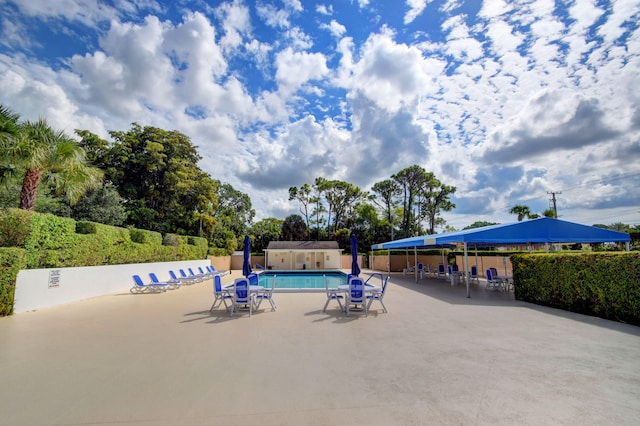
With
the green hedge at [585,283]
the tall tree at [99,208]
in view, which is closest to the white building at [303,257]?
the tall tree at [99,208]

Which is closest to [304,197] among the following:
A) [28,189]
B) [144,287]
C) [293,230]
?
[293,230]

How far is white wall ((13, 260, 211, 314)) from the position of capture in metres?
7.94

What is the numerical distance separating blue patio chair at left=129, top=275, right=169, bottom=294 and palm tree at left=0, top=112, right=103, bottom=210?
368cm

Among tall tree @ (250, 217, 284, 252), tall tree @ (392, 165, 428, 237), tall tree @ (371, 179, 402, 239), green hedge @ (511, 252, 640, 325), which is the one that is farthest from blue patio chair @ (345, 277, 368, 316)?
tall tree @ (371, 179, 402, 239)

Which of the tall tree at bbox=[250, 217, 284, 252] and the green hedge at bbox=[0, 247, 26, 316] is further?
the tall tree at bbox=[250, 217, 284, 252]

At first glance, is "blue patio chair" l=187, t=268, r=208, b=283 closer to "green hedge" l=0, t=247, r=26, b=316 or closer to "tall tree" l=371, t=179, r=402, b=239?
"green hedge" l=0, t=247, r=26, b=316

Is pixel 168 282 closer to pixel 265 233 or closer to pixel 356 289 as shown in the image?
pixel 356 289

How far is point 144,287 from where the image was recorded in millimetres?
12430

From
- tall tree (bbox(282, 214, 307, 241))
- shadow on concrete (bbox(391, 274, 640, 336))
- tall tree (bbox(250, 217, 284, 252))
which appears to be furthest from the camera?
tall tree (bbox(282, 214, 307, 241))

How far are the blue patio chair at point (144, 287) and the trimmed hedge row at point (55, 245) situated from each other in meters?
1.46

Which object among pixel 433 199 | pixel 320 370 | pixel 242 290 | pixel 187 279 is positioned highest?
pixel 433 199

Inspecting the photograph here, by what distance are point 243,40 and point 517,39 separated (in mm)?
8177

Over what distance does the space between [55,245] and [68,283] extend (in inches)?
50.1

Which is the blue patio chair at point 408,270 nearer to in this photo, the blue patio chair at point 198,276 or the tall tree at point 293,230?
the blue patio chair at point 198,276
